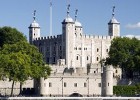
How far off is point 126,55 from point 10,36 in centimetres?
2093

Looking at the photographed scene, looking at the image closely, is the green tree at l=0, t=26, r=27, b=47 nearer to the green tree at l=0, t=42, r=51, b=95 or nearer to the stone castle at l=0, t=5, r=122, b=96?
the stone castle at l=0, t=5, r=122, b=96

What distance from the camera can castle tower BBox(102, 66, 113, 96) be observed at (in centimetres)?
9712

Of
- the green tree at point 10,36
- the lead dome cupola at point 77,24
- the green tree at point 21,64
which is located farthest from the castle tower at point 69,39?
the green tree at point 21,64

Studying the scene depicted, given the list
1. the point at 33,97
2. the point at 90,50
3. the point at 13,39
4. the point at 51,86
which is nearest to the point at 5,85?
the point at 51,86

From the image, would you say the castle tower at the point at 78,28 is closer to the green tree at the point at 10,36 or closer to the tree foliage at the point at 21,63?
the green tree at the point at 10,36

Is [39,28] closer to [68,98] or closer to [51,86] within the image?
[51,86]

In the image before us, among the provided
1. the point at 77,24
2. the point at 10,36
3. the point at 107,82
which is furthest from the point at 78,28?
the point at 107,82

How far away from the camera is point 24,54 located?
92.9 metres

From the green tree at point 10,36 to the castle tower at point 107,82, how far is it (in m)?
25.6

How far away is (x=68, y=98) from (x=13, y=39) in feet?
114

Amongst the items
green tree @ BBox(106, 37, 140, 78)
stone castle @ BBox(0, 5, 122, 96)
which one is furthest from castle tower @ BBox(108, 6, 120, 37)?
green tree @ BBox(106, 37, 140, 78)

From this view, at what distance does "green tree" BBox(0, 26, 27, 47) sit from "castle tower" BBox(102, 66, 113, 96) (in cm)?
2559

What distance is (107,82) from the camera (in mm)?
97938

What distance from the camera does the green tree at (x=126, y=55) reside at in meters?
114
